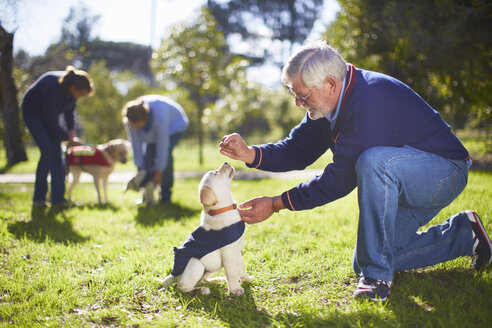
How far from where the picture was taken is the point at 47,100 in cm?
573

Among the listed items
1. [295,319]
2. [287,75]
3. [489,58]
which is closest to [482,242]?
[295,319]

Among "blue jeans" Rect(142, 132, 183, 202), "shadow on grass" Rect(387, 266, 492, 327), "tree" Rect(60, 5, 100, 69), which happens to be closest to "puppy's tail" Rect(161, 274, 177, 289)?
"shadow on grass" Rect(387, 266, 492, 327)

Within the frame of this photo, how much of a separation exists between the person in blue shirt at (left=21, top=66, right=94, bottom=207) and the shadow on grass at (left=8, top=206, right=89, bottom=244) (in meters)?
0.69

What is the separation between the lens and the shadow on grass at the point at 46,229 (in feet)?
14.3

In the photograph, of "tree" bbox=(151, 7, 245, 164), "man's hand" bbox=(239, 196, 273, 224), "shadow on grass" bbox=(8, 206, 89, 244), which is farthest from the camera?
"tree" bbox=(151, 7, 245, 164)

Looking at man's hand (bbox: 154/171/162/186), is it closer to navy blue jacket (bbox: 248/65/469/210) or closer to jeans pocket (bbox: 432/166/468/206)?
navy blue jacket (bbox: 248/65/469/210)

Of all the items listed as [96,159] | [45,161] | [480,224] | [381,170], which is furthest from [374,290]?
[96,159]

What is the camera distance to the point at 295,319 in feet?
7.97

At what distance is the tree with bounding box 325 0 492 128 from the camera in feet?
28.2

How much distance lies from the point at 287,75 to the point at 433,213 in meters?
1.59

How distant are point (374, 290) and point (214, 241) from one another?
1.17m

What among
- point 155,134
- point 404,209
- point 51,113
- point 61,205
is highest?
point 51,113

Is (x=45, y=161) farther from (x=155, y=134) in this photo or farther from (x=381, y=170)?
(x=381, y=170)

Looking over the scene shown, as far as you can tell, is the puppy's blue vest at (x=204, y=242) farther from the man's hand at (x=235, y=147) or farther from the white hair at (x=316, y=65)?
the white hair at (x=316, y=65)
